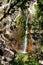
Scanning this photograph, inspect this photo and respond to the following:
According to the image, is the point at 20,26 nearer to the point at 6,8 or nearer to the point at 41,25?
the point at 41,25

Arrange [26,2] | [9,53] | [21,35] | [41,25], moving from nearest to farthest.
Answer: [26,2]
[9,53]
[41,25]
[21,35]

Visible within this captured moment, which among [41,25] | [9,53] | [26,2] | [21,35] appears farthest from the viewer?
[21,35]

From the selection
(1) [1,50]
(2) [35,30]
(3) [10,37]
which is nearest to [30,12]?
(2) [35,30]

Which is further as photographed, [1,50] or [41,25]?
[41,25]

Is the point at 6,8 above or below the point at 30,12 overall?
above

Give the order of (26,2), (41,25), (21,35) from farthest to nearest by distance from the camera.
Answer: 1. (21,35)
2. (41,25)
3. (26,2)

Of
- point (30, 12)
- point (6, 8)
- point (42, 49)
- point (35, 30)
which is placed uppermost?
point (6, 8)

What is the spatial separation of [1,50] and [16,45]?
9.31ft

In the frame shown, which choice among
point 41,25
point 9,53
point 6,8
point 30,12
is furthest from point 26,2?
point 30,12

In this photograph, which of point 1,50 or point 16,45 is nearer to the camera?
point 1,50

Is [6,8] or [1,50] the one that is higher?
[6,8]

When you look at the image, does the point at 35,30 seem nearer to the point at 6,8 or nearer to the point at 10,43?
the point at 10,43

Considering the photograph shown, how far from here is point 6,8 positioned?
2.08 m

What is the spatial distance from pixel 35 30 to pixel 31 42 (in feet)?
3.22
